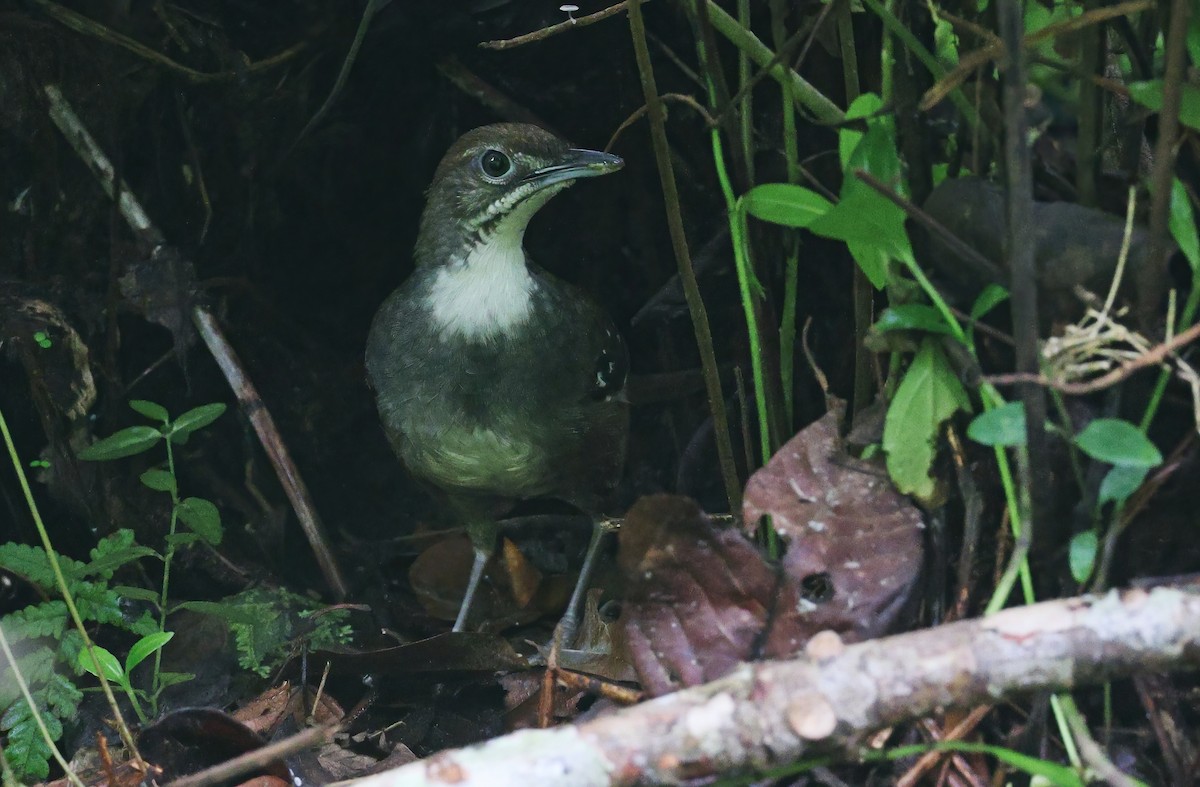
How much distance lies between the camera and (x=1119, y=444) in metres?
2.13

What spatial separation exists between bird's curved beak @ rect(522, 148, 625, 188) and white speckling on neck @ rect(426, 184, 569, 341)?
7cm

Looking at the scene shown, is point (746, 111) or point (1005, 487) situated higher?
point (746, 111)

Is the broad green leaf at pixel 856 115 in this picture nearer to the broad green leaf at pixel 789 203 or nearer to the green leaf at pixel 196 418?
the broad green leaf at pixel 789 203

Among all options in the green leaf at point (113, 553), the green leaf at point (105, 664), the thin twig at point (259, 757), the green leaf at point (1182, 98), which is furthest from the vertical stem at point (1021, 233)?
the green leaf at point (113, 553)

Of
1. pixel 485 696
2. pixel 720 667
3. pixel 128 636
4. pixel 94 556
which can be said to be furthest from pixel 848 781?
pixel 128 636

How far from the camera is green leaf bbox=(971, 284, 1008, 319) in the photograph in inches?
93.8

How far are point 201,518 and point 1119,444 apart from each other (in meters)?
2.84

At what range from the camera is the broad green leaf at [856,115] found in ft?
8.39

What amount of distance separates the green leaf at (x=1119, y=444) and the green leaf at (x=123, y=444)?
291cm

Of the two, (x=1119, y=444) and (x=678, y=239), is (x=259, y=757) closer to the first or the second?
(x=678, y=239)

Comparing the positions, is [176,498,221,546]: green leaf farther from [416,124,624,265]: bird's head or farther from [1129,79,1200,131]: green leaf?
[1129,79,1200,131]: green leaf

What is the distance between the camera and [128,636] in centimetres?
407

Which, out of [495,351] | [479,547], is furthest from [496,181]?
[479,547]

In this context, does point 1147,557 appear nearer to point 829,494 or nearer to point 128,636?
point 829,494
